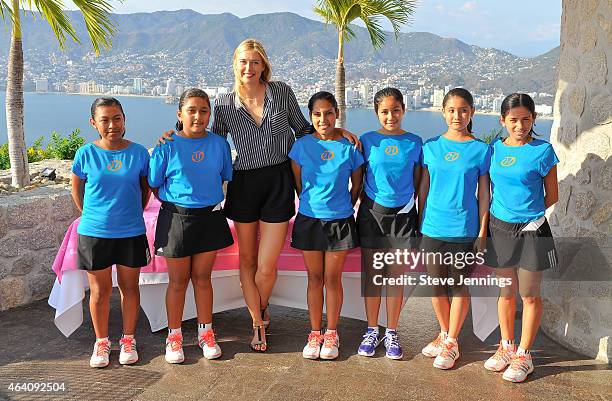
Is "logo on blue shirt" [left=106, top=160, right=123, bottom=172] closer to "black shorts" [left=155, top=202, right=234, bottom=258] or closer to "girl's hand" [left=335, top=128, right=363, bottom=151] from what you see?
"black shorts" [left=155, top=202, right=234, bottom=258]

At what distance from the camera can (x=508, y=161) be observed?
3.15 metres

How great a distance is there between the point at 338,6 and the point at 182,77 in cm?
1508

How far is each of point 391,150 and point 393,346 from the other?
117cm

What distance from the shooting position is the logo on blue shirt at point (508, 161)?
10.3 ft

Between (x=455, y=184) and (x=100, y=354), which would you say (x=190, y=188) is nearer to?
(x=100, y=354)

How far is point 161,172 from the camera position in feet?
10.8

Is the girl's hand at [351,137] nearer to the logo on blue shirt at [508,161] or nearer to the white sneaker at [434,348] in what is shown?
→ the logo on blue shirt at [508,161]

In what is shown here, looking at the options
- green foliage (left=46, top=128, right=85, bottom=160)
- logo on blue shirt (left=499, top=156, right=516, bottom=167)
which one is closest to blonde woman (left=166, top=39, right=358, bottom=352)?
logo on blue shirt (left=499, top=156, right=516, bottom=167)

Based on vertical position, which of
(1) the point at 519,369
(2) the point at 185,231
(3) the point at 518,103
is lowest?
(1) the point at 519,369

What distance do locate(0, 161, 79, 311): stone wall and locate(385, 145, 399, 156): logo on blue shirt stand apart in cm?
257

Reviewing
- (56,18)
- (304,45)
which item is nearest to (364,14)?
(56,18)

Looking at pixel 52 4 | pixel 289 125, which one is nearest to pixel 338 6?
pixel 52 4

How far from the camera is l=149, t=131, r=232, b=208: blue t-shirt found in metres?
3.28

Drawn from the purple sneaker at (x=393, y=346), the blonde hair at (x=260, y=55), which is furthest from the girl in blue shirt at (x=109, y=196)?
the purple sneaker at (x=393, y=346)
